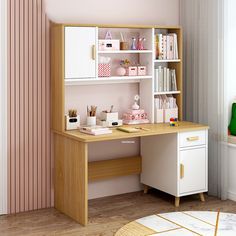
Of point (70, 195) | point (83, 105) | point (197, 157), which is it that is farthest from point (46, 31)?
point (197, 157)

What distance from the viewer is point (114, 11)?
4.70 m

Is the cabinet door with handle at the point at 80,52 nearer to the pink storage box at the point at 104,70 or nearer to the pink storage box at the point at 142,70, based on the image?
A: the pink storage box at the point at 104,70

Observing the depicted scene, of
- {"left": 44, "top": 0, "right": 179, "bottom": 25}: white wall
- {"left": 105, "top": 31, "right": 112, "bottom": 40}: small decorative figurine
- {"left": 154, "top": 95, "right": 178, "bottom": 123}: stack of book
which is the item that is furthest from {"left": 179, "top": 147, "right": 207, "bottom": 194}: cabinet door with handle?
{"left": 44, "top": 0, "right": 179, "bottom": 25}: white wall

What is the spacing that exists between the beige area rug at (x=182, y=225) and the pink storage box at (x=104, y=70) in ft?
4.19

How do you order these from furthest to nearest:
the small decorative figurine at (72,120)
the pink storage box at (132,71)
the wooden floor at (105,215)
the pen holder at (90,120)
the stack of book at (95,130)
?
the pink storage box at (132,71)
the pen holder at (90,120)
the small decorative figurine at (72,120)
the stack of book at (95,130)
the wooden floor at (105,215)

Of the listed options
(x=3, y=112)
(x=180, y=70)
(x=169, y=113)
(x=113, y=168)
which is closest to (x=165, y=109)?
(x=169, y=113)

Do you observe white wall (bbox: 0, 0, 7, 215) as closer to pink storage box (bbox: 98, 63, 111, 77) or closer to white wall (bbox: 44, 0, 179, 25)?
white wall (bbox: 44, 0, 179, 25)

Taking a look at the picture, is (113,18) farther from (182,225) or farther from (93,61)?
(182,225)

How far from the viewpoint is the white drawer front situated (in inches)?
175

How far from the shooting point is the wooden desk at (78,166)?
4.02m

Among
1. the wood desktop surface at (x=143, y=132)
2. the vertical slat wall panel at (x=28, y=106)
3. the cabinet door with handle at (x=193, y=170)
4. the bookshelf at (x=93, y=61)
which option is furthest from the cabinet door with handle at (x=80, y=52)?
the cabinet door with handle at (x=193, y=170)

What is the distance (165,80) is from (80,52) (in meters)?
0.97

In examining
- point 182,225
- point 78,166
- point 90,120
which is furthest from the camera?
point 90,120

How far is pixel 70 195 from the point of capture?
4227mm
